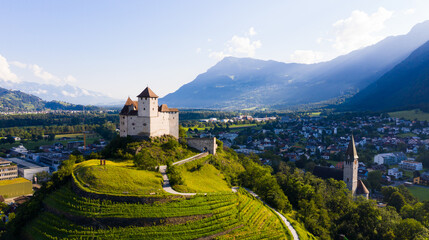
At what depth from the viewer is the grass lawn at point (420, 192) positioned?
66.3 metres

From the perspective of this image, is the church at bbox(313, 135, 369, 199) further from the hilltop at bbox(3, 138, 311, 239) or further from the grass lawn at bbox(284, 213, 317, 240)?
the hilltop at bbox(3, 138, 311, 239)

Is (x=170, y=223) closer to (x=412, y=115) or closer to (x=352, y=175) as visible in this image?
(x=352, y=175)

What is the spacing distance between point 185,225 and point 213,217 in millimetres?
3848

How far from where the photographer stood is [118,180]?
120 ft

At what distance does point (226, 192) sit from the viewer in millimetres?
41188

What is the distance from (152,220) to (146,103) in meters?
25.3

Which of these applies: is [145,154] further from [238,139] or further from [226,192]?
[238,139]

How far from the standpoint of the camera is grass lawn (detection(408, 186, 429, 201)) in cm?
6631

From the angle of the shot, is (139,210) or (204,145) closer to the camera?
(139,210)

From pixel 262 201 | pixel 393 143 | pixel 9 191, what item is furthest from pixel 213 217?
pixel 393 143

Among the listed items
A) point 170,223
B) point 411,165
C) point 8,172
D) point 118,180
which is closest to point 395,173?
point 411,165

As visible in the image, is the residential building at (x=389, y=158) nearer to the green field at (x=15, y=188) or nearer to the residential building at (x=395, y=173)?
the residential building at (x=395, y=173)

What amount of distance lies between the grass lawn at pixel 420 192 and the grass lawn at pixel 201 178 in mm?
51190

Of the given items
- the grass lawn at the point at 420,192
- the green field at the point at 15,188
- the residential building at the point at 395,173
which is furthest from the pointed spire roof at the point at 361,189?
the green field at the point at 15,188
